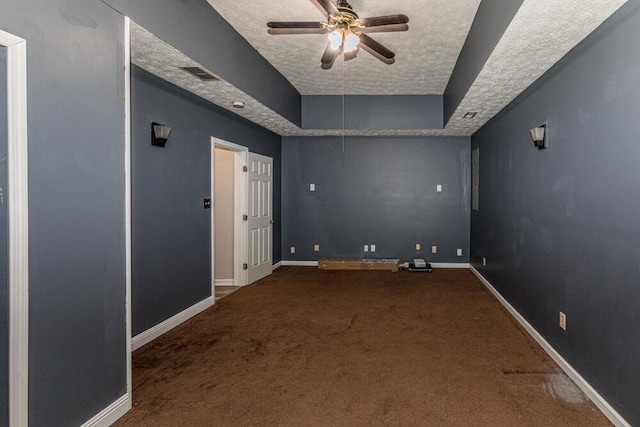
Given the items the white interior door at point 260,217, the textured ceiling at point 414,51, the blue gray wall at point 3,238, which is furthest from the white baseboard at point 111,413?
the white interior door at point 260,217

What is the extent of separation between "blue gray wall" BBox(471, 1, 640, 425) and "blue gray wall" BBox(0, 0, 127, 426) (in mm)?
2882

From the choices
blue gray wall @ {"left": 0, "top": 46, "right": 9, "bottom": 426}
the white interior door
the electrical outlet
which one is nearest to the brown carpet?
the electrical outlet

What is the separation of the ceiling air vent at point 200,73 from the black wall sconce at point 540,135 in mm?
2922

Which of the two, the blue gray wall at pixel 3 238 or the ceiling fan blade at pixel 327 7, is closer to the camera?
the blue gray wall at pixel 3 238

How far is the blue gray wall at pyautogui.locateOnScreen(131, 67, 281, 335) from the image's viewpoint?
3.20 meters

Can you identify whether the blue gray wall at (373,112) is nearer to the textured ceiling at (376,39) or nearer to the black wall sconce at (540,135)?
the textured ceiling at (376,39)

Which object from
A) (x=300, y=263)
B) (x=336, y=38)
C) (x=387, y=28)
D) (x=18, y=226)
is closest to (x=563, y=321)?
(x=387, y=28)

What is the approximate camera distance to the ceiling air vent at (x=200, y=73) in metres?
3.12

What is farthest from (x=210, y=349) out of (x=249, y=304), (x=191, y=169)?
(x=191, y=169)

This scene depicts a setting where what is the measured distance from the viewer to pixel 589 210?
2.45 metres

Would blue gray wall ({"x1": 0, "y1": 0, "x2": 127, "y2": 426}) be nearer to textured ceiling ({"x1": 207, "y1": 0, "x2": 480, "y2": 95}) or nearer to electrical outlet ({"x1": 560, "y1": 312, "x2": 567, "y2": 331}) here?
textured ceiling ({"x1": 207, "y1": 0, "x2": 480, "y2": 95})

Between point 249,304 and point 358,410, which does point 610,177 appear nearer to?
point 358,410

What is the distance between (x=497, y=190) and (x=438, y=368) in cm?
292

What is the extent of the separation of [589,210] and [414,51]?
97.8 inches
